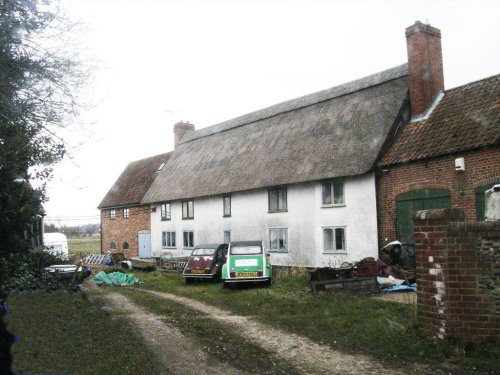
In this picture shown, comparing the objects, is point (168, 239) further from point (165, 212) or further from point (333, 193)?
point (333, 193)

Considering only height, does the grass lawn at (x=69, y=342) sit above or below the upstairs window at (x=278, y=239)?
below

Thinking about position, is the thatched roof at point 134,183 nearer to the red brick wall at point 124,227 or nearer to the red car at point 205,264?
the red brick wall at point 124,227

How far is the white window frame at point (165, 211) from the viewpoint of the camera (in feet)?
96.3

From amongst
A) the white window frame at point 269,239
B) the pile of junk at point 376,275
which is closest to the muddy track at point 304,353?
the pile of junk at point 376,275

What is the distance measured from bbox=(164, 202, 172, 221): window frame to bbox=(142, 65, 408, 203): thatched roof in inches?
23.8

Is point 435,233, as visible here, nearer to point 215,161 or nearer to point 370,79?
point 370,79

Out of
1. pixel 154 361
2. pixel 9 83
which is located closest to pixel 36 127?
pixel 9 83

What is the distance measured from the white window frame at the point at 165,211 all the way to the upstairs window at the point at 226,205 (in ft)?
19.5

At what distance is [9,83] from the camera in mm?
8633

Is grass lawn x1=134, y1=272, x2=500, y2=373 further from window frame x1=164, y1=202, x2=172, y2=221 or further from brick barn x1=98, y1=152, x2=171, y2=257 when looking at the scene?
brick barn x1=98, y1=152, x2=171, y2=257

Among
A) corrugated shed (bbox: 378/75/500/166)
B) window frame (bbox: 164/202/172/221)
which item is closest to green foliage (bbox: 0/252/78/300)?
corrugated shed (bbox: 378/75/500/166)

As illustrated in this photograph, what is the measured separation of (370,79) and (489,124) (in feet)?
24.7

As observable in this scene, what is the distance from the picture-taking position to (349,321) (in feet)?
31.7

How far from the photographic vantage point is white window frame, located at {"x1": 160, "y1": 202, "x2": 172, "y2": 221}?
29366 millimetres
